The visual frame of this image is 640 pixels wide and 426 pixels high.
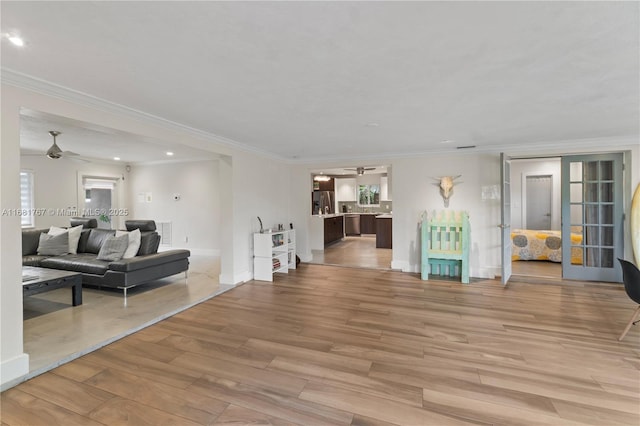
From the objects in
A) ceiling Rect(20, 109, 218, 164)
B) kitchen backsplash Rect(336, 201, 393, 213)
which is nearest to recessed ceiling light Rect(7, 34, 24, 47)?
ceiling Rect(20, 109, 218, 164)

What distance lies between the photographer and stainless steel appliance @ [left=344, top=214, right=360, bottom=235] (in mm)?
11656

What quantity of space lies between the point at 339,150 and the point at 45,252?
18.0ft

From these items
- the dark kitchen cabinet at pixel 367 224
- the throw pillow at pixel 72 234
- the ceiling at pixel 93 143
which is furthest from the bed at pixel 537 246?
the throw pillow at pixel 72 234

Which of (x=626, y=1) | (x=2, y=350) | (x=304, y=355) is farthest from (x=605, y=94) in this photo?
(x=2, y=350)

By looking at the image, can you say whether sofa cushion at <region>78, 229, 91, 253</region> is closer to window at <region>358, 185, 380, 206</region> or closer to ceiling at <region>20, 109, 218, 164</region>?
ceiling at <region>20, 109, 218, 164</region>

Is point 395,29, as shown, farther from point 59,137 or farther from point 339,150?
point 59,137

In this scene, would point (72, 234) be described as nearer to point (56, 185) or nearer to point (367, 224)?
point (56, 185)

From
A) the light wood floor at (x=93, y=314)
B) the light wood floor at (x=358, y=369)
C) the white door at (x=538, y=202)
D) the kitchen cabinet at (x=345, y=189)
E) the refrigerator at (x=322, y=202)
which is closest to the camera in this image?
the light wood floor at (x=358, y=369)

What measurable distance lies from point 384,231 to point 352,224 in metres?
2.91

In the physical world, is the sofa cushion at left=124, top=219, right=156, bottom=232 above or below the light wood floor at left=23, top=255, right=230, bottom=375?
above

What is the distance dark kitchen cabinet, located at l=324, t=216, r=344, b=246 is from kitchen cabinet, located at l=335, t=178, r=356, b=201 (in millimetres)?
1525

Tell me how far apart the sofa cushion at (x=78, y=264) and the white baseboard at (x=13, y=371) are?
85.9 inches

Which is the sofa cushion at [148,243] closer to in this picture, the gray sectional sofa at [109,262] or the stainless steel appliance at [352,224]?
the gray sectional sofa at [109,262]

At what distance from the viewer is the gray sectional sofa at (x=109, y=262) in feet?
13.9
